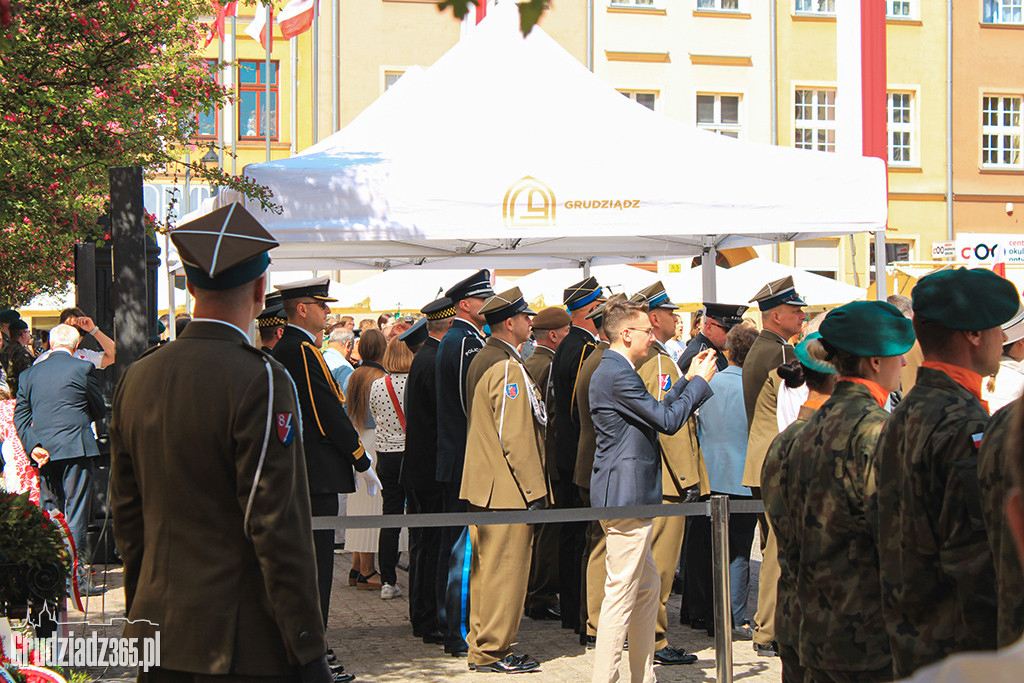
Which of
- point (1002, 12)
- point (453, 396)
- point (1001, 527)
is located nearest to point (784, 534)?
point (1001, 527)

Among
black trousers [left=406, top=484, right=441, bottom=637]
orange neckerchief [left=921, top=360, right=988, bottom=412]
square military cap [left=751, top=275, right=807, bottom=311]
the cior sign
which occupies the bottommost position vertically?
black trousers [left=406, top=484, right=441, bottom=637]

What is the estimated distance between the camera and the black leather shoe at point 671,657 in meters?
6.81

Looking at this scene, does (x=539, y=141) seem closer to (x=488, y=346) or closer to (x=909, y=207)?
(x=488, y=346)

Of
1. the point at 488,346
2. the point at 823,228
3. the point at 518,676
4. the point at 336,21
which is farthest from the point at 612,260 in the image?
the point at 336,21

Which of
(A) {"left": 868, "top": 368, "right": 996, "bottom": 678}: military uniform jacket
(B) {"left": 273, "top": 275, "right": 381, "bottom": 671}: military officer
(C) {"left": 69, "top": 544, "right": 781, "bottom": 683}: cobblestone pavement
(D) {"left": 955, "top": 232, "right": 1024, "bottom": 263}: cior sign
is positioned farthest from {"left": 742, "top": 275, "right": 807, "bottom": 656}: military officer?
(D) {"left": 955, "top": 232, "right": 1024, "bottom": 263}: cior sign

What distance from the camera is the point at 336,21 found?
99.2ft

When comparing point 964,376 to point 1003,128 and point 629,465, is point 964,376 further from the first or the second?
point 1003,128

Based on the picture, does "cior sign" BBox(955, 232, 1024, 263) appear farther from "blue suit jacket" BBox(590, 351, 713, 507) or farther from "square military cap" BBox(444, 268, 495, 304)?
"blue suit jacket" BBox(590, 351, 713, 507)

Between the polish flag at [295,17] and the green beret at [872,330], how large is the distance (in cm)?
1611

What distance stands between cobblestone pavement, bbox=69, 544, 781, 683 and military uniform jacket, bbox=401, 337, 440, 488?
1088 mm

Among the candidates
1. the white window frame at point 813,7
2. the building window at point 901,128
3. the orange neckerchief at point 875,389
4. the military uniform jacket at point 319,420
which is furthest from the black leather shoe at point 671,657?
the white window frame at point 813,7

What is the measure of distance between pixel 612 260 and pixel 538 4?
10153mm

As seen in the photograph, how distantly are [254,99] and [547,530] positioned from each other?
26206 millimetres

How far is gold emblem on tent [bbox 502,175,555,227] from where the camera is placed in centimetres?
749
